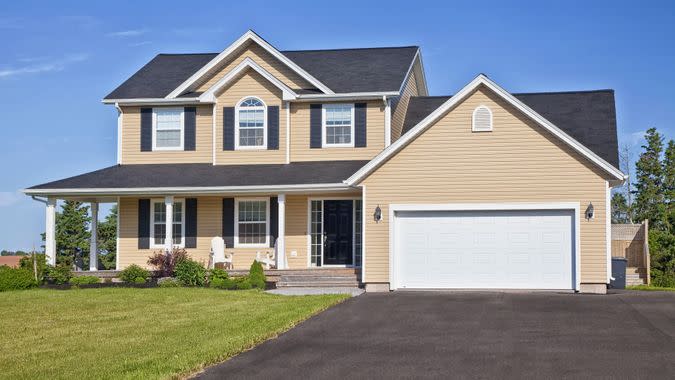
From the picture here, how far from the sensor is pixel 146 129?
94.6ft

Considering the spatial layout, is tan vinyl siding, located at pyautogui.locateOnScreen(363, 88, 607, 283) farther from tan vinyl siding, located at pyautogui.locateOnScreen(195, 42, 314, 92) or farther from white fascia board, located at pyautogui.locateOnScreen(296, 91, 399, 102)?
tan vinyl siding, located at pyautogui.locateOnScreen(195, 42, 314, 92)

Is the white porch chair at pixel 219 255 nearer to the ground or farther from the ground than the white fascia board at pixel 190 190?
nearer to the ground

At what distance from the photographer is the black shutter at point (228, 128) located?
28141 mm

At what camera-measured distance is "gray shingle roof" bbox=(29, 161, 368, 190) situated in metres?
26.0

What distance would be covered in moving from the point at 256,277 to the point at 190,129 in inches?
255

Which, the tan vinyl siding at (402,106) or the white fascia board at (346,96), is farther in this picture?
the tan vinyl siding at (402,106)

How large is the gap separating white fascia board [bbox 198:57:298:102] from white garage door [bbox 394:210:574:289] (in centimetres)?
621

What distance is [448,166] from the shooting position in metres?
23.1

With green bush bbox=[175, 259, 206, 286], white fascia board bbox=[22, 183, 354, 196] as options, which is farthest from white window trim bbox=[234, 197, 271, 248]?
green bush bbox=[175, 259, 206, 286]

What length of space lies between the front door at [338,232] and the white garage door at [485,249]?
355 centimetres

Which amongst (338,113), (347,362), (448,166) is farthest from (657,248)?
(347,362)

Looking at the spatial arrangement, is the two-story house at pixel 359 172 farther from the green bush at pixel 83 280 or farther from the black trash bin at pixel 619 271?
the black trash bin at pixel 619 271

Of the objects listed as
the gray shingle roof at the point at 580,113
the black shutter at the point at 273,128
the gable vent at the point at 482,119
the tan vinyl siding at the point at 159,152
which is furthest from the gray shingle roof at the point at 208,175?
the gable vent at the point at 482,119

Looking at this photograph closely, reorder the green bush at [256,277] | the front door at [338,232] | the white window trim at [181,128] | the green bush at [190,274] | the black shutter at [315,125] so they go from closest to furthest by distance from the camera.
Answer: the green bush at [256,277]
the green bush at [190,274]
the front door at [338,232]
the black shutter at [315,125]
the white window trim at [181,128]
